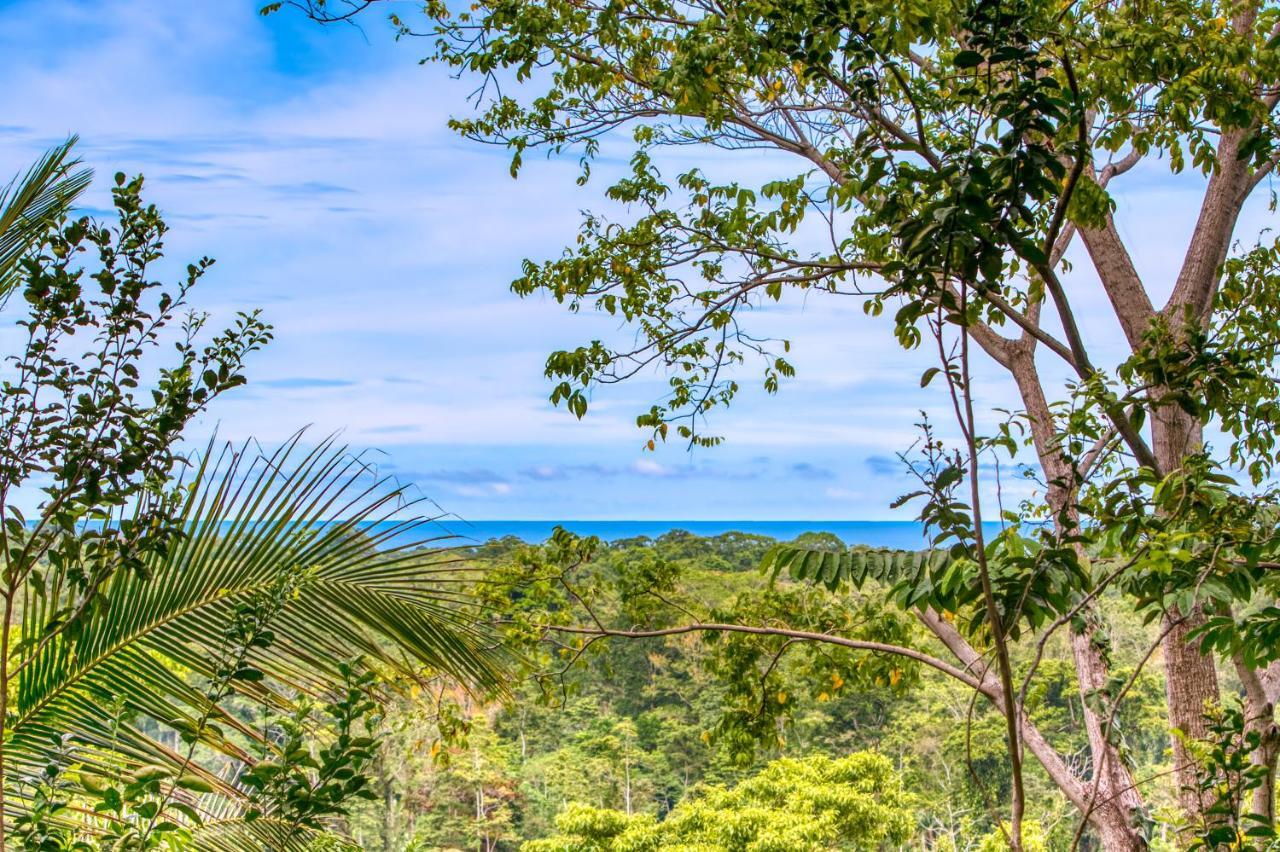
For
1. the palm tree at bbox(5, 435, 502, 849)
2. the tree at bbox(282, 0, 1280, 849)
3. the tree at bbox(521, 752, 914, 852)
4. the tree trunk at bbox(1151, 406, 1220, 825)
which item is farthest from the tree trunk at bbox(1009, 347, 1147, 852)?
the tree at bbox(521, 752, 914, 852)

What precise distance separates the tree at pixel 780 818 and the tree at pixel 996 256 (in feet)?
22.0

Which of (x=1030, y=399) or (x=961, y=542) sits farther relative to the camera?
(x=1030, y=399)

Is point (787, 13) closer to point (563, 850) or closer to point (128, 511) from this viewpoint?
point (128, 511)

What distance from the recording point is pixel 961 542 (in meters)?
1.83

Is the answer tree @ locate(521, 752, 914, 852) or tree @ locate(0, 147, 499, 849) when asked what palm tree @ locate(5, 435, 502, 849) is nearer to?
tree @ locate(0, 147, 499, 849)

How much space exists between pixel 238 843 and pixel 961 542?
1.63 metres

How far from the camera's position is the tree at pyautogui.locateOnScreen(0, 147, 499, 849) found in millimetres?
1347

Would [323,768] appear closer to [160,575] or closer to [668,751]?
[160,575]

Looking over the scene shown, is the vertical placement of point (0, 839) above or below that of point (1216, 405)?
below

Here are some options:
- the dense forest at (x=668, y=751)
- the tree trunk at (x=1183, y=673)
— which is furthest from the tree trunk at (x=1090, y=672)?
the dense forest at (x=668, y=751)

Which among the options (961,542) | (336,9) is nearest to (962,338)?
(961,542)

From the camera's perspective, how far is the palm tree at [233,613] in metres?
2.01

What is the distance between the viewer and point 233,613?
1919mm

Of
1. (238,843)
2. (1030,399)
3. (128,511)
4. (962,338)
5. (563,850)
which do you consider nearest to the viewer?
(962,338)
